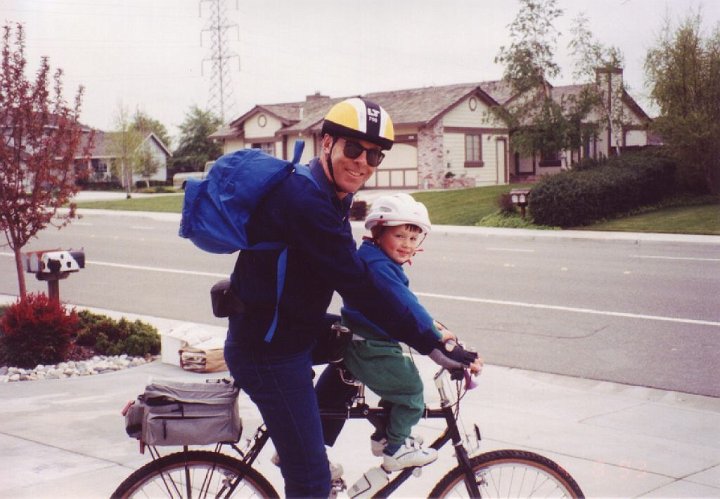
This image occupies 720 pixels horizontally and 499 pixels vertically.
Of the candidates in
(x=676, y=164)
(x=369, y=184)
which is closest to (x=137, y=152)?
(x=369, y=184)

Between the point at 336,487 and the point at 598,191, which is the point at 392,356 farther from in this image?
the point at 598,191

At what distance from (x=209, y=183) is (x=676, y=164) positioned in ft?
93.0

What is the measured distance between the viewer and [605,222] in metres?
25.8

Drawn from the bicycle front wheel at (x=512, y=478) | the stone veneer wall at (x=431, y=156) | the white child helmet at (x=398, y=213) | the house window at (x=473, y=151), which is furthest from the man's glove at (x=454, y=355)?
the house window at (x=473, y=151)

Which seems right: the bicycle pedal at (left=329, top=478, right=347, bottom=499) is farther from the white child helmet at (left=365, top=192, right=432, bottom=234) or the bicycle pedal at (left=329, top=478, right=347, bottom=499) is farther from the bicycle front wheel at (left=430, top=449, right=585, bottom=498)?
the white child helmet at (left=365, top=192, right=432, bottom=234)

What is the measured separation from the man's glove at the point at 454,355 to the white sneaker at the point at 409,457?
0.42 meters

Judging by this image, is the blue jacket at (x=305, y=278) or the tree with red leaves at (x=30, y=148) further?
the tree with red leaves at (x=30, y=148)

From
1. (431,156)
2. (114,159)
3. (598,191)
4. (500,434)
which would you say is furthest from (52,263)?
(114,159)

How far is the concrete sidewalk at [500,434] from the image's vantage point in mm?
5176

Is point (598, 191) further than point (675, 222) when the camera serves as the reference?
Yes

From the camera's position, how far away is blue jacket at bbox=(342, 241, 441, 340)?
348 cm

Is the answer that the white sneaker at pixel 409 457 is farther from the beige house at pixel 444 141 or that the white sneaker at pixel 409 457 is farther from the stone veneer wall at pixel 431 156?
the stone veneer wall at pixel 431 156

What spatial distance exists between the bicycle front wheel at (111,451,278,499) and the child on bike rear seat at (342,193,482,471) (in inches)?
20.5

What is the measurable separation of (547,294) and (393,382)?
32.1ft
